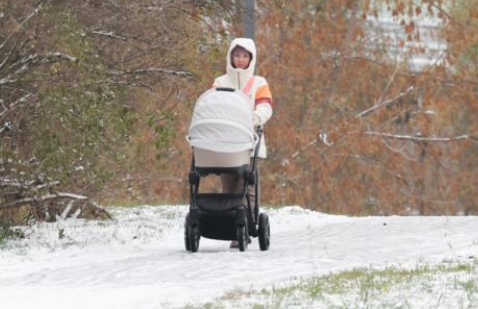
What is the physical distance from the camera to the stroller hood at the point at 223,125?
11.5 meters

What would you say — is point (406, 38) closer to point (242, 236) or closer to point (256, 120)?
point (256, 120)

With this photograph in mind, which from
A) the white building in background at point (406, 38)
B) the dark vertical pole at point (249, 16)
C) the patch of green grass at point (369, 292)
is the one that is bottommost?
the patch of green grass at point (369, 292)

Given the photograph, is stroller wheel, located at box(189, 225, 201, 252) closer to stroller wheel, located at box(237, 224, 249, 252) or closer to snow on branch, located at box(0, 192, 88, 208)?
stroller wheel, located at box(237, 224, 249, 252)

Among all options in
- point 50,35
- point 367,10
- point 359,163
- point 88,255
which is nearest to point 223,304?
point 88,255

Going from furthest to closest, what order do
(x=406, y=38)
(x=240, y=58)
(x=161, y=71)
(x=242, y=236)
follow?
(x=406, y=38)
(x=161, y=71)
(x=240, y=58)
(x=242, y=236)

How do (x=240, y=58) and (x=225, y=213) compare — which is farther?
(x=240, y=58)

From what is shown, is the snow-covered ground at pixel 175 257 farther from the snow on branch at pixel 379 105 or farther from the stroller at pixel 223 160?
the snow on branch at pixel 379 105

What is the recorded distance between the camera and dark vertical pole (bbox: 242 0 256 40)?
16.0 metres

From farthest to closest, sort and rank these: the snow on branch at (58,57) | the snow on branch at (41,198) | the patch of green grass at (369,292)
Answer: the snow on branch at (41,198), the snow on branch at (58,57), the patch of green grass at (369,292)

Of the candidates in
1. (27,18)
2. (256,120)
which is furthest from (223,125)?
(27,18)

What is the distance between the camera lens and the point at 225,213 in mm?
11688

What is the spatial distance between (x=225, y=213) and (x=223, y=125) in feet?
2.68

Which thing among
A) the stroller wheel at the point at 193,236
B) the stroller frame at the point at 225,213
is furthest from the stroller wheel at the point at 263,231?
the stroller wheel at the point at 193,236

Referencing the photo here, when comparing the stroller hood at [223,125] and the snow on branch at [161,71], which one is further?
the snow on branch at [161,71]
